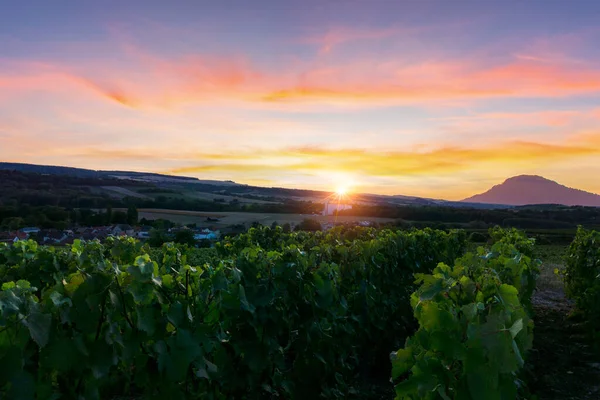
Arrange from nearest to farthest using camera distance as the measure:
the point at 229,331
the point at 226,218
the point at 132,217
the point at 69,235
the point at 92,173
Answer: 1. the point at 229,331
2. the point at 69,235
3. the point at 132,217
4. the point at 226,218
5. the point at 92,173

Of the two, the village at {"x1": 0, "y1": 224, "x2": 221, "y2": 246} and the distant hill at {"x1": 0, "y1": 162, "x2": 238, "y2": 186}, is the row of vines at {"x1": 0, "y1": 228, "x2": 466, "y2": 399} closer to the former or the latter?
the village at {"x1": 0, "y1": 224, "x2": 221, "y2": 246}

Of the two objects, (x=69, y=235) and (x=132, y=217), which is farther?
(x=132, y=217)

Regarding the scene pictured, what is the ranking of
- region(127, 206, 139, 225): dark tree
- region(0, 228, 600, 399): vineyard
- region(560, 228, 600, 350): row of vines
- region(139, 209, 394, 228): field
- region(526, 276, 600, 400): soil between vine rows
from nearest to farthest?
region(0, 228, 600, 399): vineyard
region(526, 276, 600, 400): soil between vine rows
region(560, 228, 600, 350): row of vines
region(127, 206, 139, 225): dark tree
region(139, 209, 394, 228): field

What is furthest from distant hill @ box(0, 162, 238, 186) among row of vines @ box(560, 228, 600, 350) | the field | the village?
row of vines @ box(560, 228, 600, 350)

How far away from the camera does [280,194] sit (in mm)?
89250

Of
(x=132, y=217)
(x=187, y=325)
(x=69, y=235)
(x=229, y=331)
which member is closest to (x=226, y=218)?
(x=132, y=217)

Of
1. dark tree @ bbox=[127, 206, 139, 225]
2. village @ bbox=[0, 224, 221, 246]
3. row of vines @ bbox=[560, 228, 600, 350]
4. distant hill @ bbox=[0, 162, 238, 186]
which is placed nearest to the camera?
row of vines @ bbox=[560, 228, 600, 350]

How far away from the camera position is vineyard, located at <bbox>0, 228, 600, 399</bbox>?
2.60 meters

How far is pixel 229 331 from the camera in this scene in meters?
4.07

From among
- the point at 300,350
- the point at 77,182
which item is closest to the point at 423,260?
the point at 300,350

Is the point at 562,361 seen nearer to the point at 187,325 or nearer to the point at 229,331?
the point at 229,331

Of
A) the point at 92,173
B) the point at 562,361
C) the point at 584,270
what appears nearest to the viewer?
the point at 562,361

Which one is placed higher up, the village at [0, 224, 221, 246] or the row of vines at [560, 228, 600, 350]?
the row of vines at [560, 228, 600, 350]

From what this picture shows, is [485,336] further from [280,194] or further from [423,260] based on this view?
[280,194]
